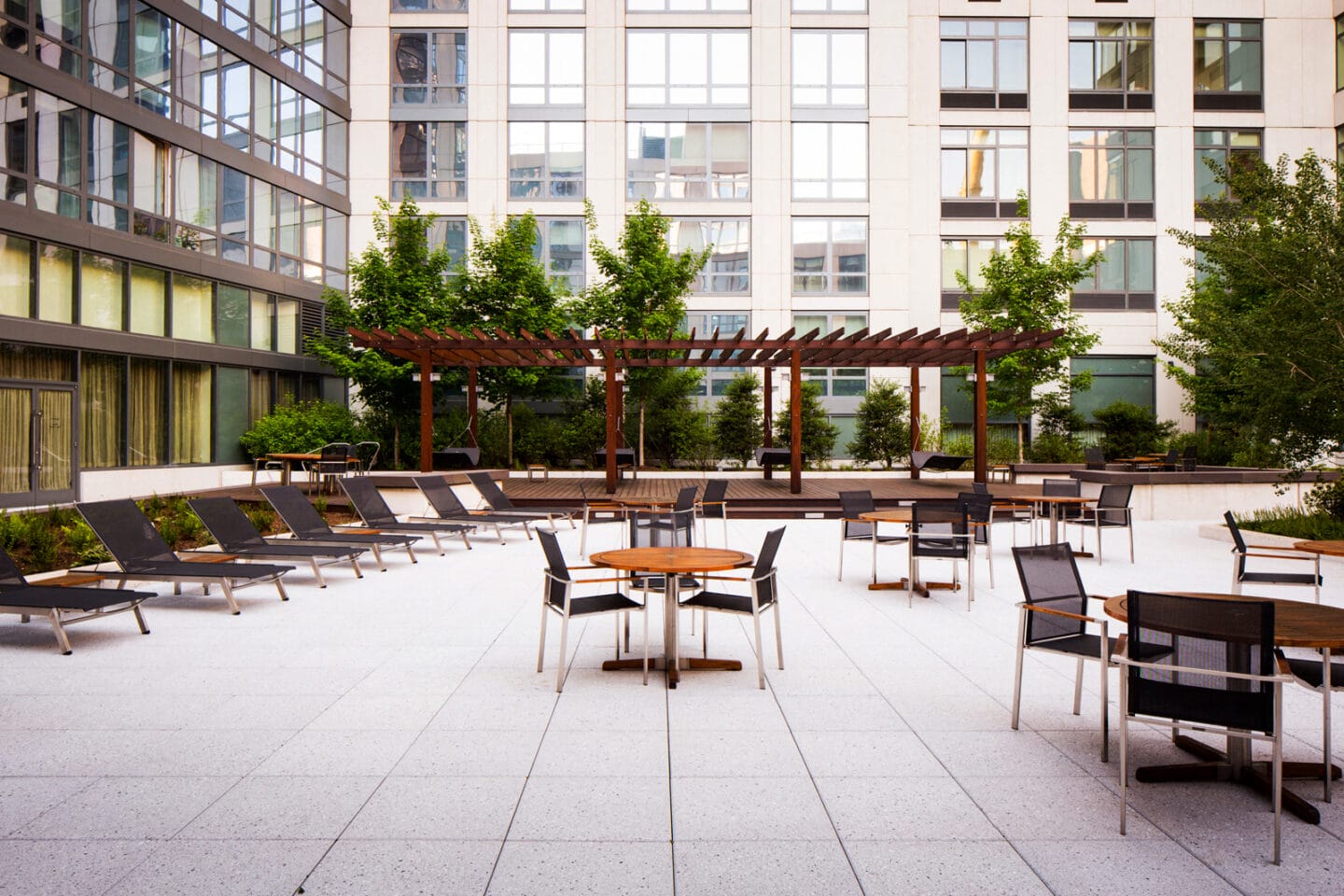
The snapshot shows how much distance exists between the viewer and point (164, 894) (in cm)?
278

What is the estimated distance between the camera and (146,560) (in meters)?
7.56

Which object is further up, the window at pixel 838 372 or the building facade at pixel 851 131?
the building facade at pixel 851 131

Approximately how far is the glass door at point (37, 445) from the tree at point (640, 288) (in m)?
11.2

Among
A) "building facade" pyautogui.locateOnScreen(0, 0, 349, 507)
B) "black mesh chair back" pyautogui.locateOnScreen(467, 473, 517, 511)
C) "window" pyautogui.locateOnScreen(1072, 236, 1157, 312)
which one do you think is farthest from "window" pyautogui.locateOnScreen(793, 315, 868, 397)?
"black mesh chair back" pyautogui.locateOnScreen(467, 473, 517, 511)

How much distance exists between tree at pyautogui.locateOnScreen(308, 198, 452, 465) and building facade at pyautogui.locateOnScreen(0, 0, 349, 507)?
1.70 meters

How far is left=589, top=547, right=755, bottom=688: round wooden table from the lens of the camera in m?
5.08

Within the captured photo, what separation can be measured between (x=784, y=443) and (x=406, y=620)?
1782cm

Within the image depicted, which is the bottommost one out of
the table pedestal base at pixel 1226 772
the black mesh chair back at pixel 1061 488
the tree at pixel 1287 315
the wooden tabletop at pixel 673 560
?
the table pedestal base at pixel 1226 772

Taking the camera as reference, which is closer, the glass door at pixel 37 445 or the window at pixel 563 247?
the glass door at pixel 37 445

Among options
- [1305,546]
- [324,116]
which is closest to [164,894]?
[1305,546]

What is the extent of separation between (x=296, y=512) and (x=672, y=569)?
6.51 m

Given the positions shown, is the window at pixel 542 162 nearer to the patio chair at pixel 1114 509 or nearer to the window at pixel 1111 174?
the window at pixel 1111 174

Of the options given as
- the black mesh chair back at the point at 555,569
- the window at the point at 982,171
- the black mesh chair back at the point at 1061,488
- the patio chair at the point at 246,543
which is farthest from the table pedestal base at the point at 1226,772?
the window at the point at 982,171

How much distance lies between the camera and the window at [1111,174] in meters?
26.8
